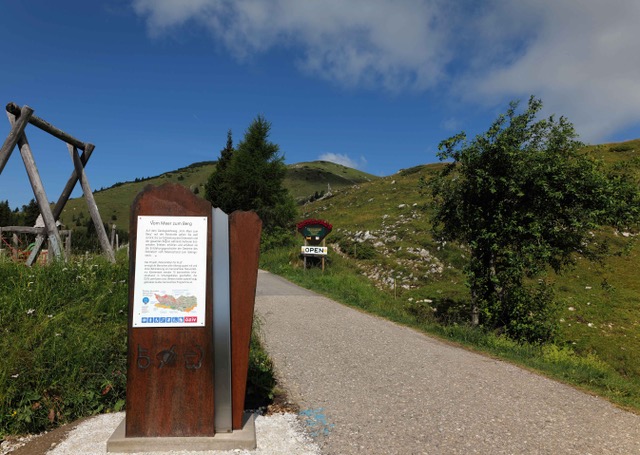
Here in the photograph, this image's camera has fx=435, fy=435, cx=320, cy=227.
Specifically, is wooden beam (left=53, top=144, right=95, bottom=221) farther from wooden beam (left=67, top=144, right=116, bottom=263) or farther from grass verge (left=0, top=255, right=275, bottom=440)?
grass verge (left=0, top=255, right=275, bottom=440)

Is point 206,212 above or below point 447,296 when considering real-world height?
above

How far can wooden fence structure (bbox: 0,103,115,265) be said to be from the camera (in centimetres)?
754

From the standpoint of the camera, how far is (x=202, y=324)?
12.3 feet

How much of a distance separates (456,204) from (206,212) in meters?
8.16

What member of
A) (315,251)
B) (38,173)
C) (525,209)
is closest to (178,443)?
(38,173)

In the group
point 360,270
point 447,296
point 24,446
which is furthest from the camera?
point 360,270

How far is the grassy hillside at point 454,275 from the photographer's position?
10.8 metres

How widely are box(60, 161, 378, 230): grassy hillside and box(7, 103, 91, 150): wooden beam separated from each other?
68748 millimetres

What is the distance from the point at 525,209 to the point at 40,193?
10047 mm

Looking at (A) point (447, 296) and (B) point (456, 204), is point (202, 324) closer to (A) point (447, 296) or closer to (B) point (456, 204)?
(B) point (456, 204)

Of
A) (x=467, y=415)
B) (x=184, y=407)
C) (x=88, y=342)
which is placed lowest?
(x=467, y=415)

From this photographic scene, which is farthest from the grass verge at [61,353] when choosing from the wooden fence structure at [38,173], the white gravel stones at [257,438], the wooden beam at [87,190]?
the wooden beam at [87,190]

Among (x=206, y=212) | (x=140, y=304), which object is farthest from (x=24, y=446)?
(x=206, y=212)

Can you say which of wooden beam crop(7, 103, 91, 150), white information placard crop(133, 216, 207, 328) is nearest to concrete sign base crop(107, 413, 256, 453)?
white information placard crop(133, 216, 207, 328)
